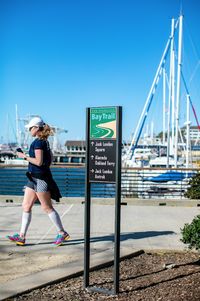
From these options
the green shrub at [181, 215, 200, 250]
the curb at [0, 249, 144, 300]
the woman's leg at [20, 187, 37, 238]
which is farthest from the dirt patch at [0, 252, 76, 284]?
the green shrub at [181, 215, 200, 250]

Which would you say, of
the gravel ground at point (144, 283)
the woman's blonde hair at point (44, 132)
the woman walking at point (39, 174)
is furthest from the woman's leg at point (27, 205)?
the gravel ground at point (144, 283)

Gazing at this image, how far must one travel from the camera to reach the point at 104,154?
148 inches

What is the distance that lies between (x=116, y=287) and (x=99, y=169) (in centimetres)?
114

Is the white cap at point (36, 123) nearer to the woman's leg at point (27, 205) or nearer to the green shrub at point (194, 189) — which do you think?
the woman's leg at point (27, 205)

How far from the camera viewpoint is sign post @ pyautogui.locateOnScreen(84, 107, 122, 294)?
366cm

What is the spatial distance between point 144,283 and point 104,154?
140 centimetres

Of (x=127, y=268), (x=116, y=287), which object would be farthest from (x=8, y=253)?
(x=116, y=287)

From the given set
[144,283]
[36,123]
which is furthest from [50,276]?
[36,123]

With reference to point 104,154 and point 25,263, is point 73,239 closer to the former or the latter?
point 25,263

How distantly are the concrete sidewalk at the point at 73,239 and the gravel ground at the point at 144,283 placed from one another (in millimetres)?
167

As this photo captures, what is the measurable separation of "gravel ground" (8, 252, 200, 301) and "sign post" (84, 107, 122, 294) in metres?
0.17

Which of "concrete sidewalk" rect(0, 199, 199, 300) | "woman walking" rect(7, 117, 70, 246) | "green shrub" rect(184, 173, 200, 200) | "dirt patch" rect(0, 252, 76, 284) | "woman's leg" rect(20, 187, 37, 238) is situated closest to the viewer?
"concrete sidewalk" rect(0, 199, 199, 300)

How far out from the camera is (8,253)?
5.12m

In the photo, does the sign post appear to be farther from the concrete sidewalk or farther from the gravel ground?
the concrete sidewalk
